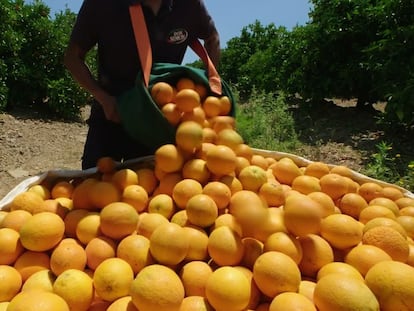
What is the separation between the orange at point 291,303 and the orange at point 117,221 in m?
0.65

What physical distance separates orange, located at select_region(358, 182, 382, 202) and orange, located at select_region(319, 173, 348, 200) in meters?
0.13

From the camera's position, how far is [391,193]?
1924 millimetres

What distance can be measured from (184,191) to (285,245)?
1.75 ft

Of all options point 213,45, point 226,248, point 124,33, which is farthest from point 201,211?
point 213,45

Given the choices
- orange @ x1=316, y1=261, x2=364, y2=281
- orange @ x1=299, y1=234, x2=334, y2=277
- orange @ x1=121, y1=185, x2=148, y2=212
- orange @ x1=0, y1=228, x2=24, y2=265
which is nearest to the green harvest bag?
A: orange @ x1=121, y1=185, x2=148, y2=212

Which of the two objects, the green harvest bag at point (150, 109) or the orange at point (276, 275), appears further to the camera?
the green harvest bag at point (150, 109)

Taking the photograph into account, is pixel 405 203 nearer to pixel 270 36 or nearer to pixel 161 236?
pixel 161 236

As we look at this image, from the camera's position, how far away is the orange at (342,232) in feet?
4.62

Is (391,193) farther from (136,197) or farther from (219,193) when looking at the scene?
(136,197)

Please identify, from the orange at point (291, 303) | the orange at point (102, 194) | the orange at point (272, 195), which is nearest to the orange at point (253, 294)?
the orange at point (291, 303)

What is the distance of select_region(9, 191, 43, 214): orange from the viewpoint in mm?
1628

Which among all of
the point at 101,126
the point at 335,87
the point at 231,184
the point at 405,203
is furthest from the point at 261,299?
the point at 335,87

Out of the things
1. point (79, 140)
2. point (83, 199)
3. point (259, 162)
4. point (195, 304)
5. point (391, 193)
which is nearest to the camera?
point (195, 304)

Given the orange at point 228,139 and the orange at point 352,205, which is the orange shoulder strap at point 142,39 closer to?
the orange at point 228,139
